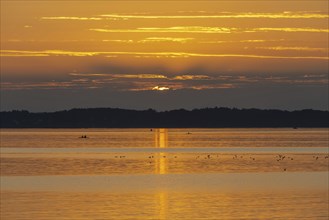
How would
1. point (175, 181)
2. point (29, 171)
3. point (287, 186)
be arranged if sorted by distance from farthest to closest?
1. point (29, 171)
2. point (175, 181)
3. point (287, 186)

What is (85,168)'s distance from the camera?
248ft

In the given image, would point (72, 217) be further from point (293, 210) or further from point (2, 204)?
point (293, 210)

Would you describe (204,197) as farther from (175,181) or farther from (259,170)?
(259,170)

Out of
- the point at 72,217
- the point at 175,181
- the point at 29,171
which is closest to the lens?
the point at 72,217

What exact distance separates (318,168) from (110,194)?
1198 inches

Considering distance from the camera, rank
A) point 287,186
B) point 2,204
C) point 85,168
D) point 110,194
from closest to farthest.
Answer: point 2,204, point 110,194, point 287,186, point 85,168

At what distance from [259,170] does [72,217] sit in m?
37.7

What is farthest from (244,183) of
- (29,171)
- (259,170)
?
(29,171)

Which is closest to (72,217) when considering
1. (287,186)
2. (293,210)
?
(293,210)

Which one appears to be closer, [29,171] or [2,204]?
[2,204]

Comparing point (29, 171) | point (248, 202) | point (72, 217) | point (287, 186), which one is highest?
point (29, 171)

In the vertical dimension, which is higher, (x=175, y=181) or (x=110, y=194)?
(x=175, y=181)

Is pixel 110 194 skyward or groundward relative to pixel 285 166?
groundward

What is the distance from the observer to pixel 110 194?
48531mm
